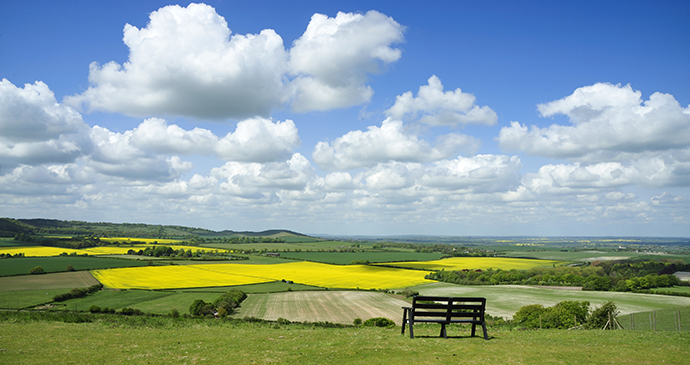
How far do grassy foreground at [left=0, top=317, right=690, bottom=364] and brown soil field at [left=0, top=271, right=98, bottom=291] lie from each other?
5943 centimetres

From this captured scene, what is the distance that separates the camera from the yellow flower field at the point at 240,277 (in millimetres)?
71438

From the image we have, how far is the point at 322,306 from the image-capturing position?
1965 inches

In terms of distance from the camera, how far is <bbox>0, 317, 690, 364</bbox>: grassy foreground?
9477 mm

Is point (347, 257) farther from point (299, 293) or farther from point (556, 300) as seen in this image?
point (556, 300)

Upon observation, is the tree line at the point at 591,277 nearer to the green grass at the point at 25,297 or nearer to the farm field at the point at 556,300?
the farm field at the point at 556,300

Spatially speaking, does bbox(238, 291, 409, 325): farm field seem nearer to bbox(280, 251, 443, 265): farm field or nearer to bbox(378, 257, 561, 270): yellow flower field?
bbox(378, 257, 561, 270): yellow flower field

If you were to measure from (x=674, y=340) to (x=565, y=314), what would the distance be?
2053 cm

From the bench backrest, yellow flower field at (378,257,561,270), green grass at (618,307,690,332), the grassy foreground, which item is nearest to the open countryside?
green grass at (618,307,690,332)

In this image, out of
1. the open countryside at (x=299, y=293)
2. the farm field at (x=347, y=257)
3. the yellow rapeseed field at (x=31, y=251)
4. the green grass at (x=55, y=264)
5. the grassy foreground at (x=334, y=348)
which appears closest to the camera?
the grassy foreground at (x=334, y=348)

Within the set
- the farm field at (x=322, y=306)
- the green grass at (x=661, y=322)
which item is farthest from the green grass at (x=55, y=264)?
the green grass at (x=661, y=322)

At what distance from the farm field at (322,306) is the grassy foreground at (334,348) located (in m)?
24.4

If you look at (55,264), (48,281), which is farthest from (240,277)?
(55,264)

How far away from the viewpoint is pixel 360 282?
8000 cm

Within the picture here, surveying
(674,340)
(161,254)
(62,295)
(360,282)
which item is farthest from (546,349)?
(161,254)
